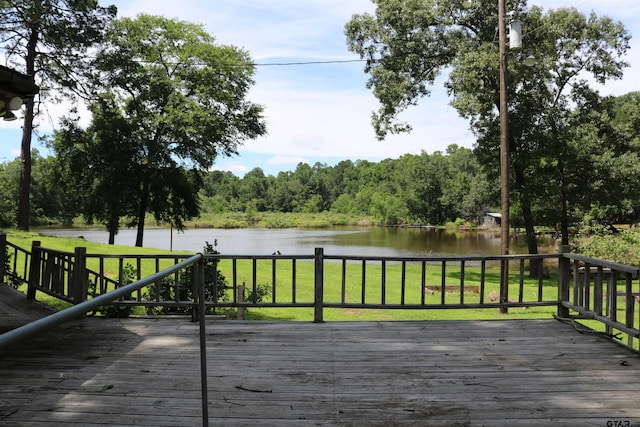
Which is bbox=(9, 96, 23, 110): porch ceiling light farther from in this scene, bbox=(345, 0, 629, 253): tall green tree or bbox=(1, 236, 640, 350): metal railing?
bbox=(345, 0, 629, 253): tall green tree

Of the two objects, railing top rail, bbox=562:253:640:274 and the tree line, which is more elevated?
the tree line

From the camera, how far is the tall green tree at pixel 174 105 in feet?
66.2

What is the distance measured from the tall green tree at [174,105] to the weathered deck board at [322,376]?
16403 millimetres

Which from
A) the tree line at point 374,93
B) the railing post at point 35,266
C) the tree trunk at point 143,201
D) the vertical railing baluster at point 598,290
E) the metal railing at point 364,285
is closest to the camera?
the vertical railing baluster at point 598,290

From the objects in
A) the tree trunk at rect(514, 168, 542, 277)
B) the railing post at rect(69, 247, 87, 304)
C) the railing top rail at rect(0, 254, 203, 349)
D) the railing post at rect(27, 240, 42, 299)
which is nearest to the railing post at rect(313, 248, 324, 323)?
the railing post at rect(69, 247, 87, 304)

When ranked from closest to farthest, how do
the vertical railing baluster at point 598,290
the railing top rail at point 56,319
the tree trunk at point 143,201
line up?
the railing top rail at point 56,319, the vertical railing baluster at point 598,290, the tree trunk at point 143,201

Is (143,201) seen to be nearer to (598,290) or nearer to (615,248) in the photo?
(615,248)

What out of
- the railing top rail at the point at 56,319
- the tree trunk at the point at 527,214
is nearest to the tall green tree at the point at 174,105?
the tree trunk at the point at 527,214

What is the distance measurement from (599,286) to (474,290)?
32.2 ft

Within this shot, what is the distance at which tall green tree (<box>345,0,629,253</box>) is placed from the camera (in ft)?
49.4

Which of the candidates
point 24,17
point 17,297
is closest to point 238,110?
point 24,17

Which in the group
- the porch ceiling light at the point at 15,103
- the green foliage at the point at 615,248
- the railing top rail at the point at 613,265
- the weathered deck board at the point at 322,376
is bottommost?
the weathered deck board at the point at 322,376

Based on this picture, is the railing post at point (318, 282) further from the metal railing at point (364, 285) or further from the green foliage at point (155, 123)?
the green foliage at point (155, 123)

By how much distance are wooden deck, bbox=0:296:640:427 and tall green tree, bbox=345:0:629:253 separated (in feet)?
38.1
